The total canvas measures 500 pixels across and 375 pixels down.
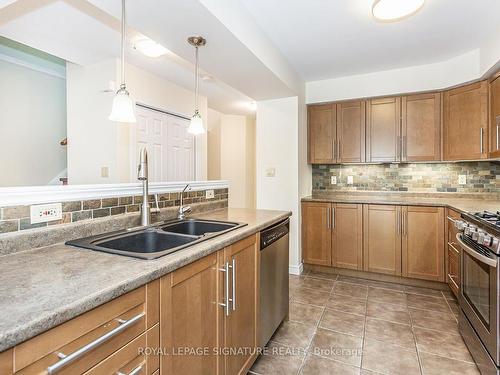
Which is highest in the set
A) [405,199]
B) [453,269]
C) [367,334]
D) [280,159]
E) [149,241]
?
[280,159]

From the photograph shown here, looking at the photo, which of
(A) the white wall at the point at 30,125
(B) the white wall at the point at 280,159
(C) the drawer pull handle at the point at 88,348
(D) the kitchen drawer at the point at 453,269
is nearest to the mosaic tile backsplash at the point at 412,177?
(B) the white wall at the point at 280,159

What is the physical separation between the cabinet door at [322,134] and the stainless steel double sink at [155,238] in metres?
2.25

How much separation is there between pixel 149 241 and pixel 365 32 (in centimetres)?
242

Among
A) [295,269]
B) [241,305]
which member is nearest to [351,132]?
[295,269]

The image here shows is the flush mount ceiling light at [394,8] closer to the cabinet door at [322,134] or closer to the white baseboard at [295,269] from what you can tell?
the cabinet door at [322,134]

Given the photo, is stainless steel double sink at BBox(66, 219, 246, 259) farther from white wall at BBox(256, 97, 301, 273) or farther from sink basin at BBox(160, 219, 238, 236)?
white wall at BBox(256, 97, 301, 273)

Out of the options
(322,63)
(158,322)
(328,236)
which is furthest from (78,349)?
(322,63)

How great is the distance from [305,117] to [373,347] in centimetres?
266

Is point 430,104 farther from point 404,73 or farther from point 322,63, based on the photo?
point 322,63

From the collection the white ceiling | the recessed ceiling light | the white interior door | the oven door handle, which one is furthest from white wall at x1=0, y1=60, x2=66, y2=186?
the oven door handle

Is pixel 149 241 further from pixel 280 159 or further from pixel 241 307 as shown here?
pixel 280 159

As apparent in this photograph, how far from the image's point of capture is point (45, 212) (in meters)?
1.21

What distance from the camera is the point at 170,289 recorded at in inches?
39.9

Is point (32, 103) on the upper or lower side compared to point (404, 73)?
lower
